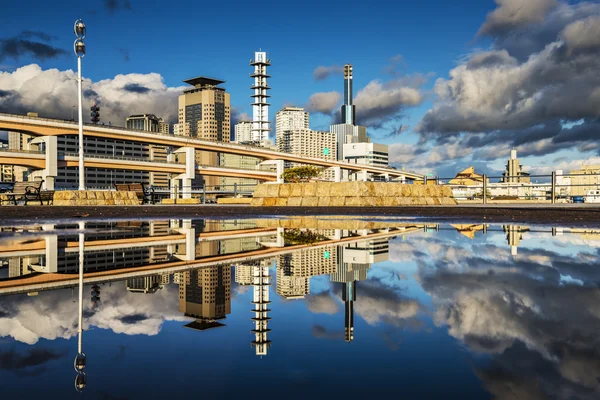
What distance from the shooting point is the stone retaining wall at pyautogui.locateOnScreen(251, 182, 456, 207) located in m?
14.9

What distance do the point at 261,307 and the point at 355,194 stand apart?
512 inches

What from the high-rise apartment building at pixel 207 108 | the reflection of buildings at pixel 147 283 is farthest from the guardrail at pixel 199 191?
the high-rise apartment building at pixel 207 108

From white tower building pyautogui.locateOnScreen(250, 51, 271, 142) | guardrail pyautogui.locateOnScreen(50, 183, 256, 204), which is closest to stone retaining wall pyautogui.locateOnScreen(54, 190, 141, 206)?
guardrail pyautogui.locateOnScreen(50, 183, 256, 204)

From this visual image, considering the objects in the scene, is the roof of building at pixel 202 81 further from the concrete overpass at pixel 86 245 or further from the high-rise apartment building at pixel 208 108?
the concrete overpass at pixel 86 245

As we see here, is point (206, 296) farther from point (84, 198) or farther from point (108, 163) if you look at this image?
point (108, 163)

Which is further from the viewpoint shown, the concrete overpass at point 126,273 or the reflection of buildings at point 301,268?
the concrete overpass at point 126,273

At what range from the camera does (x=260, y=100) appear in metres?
154

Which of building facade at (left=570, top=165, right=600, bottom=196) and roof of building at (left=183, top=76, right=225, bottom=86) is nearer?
building facade at (left=570, top=165, right=600, bottom=196)

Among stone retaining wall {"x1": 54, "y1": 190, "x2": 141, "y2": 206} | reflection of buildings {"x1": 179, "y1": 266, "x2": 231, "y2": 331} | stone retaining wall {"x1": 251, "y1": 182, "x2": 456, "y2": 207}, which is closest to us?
reflection of buildings {"x1": 179, "y1": 266, "x2": 231, "y2": 331}

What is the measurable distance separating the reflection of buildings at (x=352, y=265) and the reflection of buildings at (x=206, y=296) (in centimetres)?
48

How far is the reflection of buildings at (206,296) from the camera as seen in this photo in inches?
72.3

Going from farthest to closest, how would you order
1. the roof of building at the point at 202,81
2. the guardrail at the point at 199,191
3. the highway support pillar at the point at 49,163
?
the roof of building at the point at 202,81 → the highway support pillar at the point at 49,163 → the guardrail at the point at 199,191

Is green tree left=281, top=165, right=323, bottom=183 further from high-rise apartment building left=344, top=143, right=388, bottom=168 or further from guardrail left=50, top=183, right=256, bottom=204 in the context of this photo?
high-rise apartment building left=344, top=143, right=388, bottom=168

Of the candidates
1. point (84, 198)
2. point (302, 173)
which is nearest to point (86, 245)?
point (84, 198)
